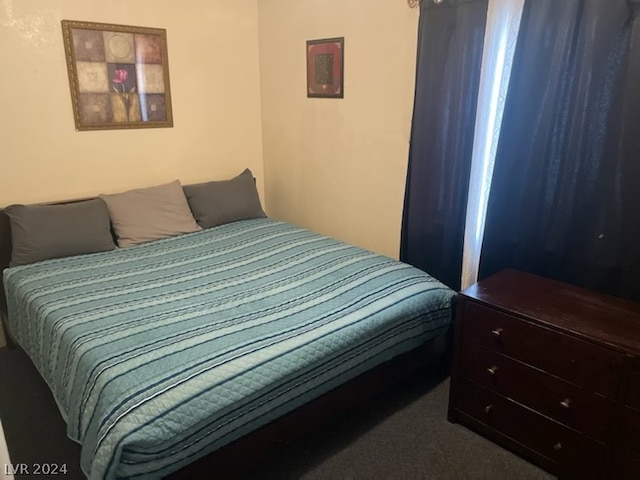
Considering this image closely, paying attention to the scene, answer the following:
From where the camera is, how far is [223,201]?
323cm

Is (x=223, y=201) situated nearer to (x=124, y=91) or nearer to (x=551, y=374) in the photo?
(x=124, y=91)

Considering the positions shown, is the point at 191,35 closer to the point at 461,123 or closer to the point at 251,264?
the point at 251,264

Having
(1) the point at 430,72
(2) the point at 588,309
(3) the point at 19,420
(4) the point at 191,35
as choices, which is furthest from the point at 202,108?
(2) the point at 588,309

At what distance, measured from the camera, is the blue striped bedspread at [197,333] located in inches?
57.8

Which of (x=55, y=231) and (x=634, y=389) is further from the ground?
(x=55, y=231)

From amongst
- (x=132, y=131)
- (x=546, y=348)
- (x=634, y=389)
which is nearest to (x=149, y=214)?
(x=132, y=131)

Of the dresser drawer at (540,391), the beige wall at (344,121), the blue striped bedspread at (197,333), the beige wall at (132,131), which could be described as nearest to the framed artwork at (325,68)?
the beige wall at (344,121)

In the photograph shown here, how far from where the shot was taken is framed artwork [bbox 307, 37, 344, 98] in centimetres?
301

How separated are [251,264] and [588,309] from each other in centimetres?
158

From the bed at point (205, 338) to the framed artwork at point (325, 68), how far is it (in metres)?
1.09

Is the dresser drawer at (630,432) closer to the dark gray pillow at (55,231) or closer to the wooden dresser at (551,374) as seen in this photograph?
the wooden dresser at (551,374)

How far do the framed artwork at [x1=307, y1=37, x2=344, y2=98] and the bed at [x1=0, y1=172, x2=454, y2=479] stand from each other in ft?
3.57

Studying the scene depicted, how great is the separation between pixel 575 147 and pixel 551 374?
96 cm

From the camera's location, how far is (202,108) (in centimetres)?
339
